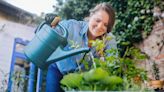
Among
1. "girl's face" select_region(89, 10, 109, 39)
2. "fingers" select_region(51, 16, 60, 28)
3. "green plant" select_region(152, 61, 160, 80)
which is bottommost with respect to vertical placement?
"fingers" select_region(51, 16, 60, 28)

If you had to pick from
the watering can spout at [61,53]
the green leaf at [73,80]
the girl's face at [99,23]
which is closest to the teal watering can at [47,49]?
the watering can spout at [61,53]

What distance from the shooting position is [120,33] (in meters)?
4.96

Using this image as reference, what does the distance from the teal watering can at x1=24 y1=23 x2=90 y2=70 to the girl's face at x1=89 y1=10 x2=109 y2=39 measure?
0.43 m

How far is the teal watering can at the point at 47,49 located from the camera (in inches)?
36.5

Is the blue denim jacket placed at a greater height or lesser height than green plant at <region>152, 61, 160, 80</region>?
lesser

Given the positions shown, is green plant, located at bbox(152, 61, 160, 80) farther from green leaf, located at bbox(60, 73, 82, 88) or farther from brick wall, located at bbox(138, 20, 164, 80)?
green leaf, located at bbox(60, 73, 82, 88)

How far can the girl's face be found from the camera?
142cm

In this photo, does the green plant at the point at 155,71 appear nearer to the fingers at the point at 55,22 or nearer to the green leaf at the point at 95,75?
the fingers at the point at 55,22

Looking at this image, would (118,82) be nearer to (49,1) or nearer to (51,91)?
(51,91)

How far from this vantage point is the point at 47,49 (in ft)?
3.15

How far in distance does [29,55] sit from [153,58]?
3.64 metres

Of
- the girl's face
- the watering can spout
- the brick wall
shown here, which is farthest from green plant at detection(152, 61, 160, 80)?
the watering can spout

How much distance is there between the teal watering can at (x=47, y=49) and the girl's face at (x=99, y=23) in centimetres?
43

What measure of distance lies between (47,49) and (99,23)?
52 cm
